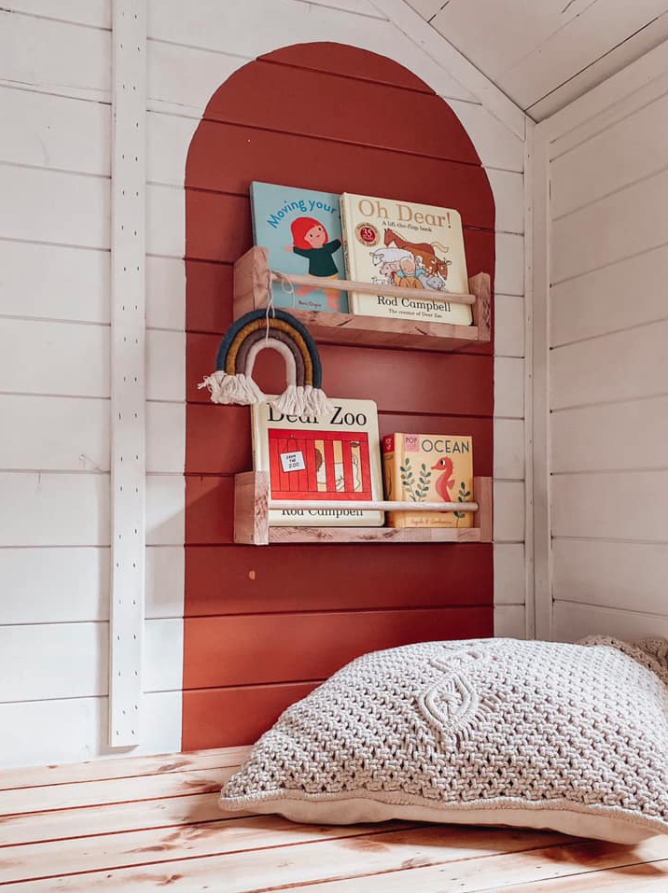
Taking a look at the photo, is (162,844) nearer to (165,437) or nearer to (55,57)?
(165,437)

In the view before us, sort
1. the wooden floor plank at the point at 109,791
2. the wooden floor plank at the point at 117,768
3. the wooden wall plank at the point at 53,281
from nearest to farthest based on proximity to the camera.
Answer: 1. the wooden floor plank at the point at 109,791
2. the wooden floor plank at the point at 117,768
3. the wooden wall plank at the point at 53,281

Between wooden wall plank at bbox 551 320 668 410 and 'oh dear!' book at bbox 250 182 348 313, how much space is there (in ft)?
1.65

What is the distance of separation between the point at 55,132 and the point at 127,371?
44 centimetres

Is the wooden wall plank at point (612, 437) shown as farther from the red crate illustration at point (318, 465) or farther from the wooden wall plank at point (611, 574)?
the red crate illustration at point (318, 465)

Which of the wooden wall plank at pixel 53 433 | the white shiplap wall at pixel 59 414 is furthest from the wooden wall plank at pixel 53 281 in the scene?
the wooden wall plank at pixel 53 433

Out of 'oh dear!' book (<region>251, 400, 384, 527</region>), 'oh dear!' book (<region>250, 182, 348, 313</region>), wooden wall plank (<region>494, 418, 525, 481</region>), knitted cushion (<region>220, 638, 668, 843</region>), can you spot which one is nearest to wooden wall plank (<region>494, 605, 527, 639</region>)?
wooden wall plank (<region>494, 418, 525, 481</region>)

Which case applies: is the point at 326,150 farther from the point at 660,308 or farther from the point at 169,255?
the point at 660,308

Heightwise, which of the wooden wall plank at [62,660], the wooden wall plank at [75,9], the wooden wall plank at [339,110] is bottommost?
the wooden wall plank at [62,660]

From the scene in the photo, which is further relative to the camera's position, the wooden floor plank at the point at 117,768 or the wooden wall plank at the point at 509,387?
the wooden wall plank at the point at 509,387

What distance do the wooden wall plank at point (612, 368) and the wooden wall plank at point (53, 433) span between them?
93cm

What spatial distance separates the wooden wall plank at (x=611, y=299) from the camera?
1604 millimetres

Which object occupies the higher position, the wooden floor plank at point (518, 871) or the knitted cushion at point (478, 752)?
the knitted cushion at point (478, 752)

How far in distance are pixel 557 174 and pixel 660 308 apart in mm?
441

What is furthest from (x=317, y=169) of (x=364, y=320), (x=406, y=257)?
(x=364, y=320)
